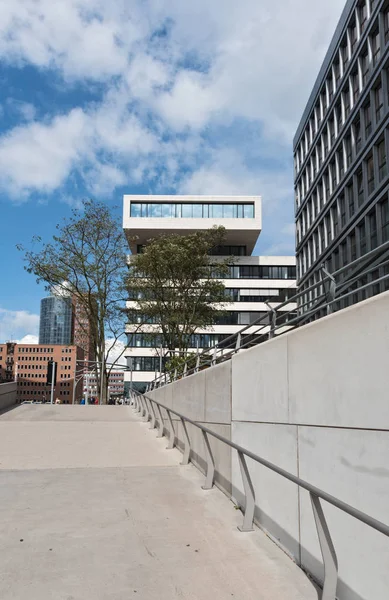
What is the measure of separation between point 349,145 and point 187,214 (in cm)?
3299

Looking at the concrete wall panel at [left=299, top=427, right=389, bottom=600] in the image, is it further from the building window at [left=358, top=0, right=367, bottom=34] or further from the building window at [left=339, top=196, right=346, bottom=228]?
the building window at [left=339, top=196, right=346, bottom=228]

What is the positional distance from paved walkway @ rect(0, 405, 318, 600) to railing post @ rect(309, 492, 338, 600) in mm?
281

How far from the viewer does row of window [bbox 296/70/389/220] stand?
30281 millimetres

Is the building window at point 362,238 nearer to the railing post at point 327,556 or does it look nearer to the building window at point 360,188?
the building window at point 360,188

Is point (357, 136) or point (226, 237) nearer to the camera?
point (357, 136)

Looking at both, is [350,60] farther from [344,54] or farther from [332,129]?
[332,129]

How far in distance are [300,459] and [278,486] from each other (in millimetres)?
659

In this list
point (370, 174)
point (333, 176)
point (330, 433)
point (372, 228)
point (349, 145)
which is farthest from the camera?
point (333, 176)

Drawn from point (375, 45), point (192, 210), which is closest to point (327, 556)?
point (375, 45)

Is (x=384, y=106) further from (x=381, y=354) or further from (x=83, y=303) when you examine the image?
(x=381, y=354)

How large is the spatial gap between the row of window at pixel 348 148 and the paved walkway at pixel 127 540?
2627 cm

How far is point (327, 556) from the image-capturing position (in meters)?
3.79

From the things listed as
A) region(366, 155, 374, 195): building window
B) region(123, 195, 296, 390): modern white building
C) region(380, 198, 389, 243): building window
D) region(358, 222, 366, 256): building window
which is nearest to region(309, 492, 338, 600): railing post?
region(380, 198, 389, 243): building window

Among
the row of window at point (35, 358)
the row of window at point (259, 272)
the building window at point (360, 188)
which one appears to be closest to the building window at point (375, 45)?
the building window at point (360, 188)
